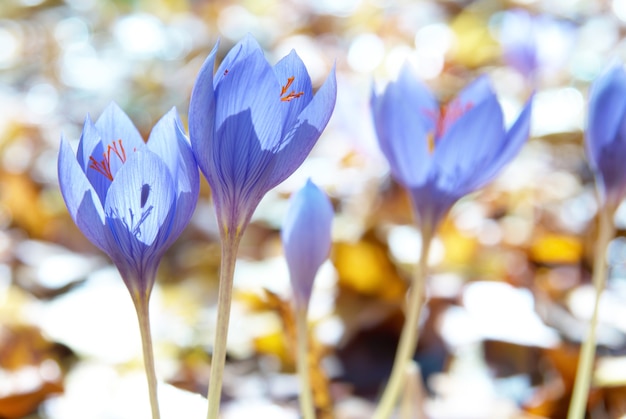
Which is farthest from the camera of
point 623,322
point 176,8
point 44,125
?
point 176,8

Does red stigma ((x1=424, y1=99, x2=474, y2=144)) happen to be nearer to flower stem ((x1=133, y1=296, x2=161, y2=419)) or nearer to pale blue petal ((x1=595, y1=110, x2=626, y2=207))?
pale blue petal ((x1=595, y1=110, x2=626, y2=207))

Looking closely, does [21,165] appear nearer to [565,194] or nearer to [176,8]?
[565,194]

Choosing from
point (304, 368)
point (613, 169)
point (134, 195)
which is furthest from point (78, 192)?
point (613, 169)

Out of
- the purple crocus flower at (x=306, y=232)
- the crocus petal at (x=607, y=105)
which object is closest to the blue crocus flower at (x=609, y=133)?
the crocus petal at (x=607, y=105)

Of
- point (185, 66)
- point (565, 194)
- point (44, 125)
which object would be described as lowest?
point (565, 194)

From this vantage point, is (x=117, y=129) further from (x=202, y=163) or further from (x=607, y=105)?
(x=607, y=105)

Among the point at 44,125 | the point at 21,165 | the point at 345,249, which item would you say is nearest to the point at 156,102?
the point at 44,125

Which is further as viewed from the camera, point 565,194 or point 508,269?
point 565,194
